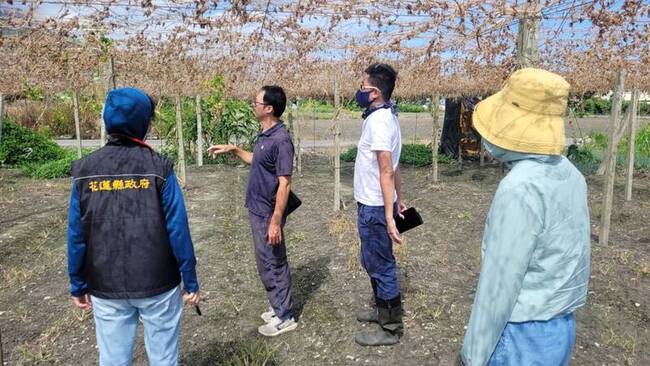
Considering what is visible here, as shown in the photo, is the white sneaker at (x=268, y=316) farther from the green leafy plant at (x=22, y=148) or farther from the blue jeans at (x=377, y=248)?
the green leafy plant at (x=22, y=148)

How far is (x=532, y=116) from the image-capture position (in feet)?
5.00

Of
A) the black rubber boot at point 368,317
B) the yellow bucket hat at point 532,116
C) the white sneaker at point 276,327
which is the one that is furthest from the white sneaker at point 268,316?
the yellow bucket hat at point 532,116

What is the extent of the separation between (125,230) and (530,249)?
1.58 meters

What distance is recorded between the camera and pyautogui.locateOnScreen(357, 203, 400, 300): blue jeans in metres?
3.07

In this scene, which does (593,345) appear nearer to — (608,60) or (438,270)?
(438,270)

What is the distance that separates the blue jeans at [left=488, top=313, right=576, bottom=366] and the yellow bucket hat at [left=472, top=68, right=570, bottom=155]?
0.56 m

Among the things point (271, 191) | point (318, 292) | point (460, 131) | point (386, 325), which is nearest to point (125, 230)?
point (271, 191)

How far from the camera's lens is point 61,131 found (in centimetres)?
2184

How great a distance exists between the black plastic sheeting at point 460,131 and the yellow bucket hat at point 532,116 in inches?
503

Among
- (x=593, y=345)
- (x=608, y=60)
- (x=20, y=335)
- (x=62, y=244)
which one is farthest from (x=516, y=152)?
(x=608, y=60)

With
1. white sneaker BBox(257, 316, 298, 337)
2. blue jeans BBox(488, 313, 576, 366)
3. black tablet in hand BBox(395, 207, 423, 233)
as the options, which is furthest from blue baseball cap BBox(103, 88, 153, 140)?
white sneaker BBox(257, 316, 298, 337)

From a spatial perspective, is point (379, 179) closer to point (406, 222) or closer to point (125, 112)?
point (406, 222)

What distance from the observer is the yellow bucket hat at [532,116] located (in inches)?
59.1

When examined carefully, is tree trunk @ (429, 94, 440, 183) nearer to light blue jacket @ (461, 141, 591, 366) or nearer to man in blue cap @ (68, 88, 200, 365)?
man in blue cap @ (68, 88, 200, 365)
